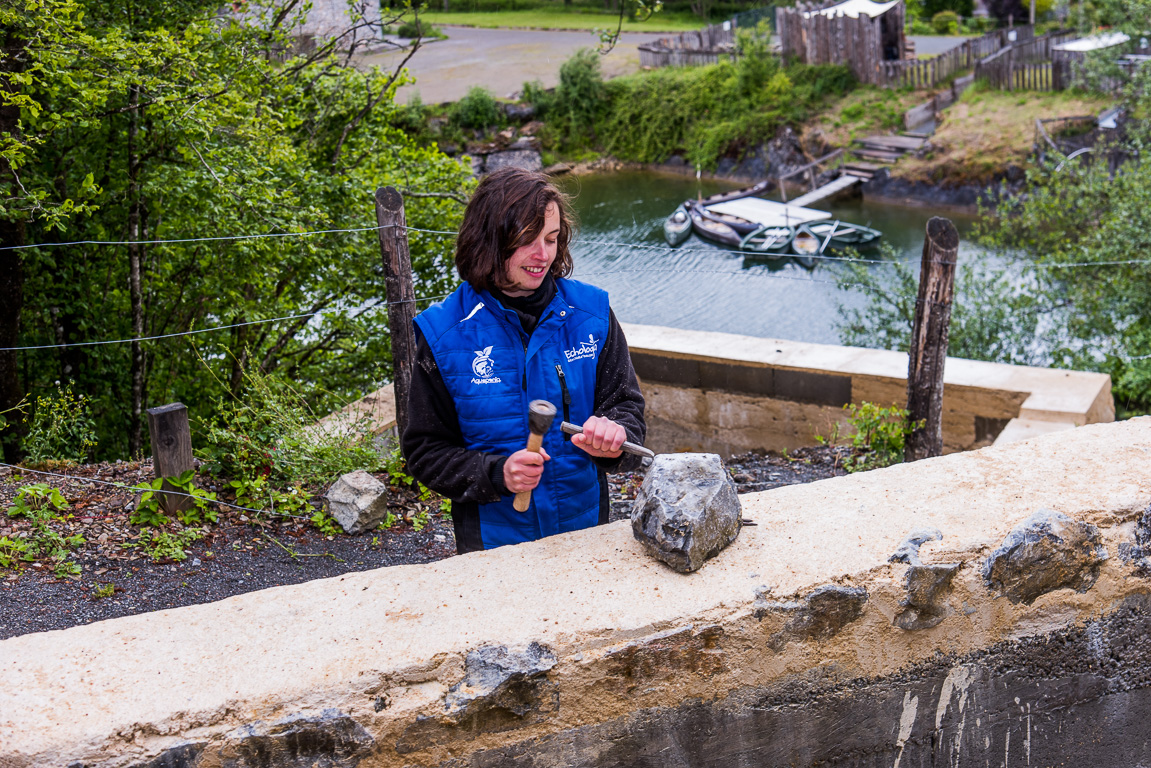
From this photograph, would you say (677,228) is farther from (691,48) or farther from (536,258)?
(536,258)

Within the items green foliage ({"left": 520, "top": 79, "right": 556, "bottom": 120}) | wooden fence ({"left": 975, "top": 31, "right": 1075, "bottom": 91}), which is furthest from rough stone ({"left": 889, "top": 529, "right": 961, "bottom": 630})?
wooden fence ({"left": 975, "top": 31, "right": 1075, "bottom": 91})

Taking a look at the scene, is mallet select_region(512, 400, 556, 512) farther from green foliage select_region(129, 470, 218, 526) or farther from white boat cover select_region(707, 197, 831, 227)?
white boat cover select_region(707, 197, 831, 227)

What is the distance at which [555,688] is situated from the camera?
2.25 meters

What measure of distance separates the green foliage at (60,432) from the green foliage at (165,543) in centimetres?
81

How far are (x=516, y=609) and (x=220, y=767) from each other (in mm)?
713

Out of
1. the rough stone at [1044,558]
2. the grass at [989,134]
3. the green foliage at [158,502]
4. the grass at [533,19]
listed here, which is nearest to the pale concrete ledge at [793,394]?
the green foliage at [158,502]

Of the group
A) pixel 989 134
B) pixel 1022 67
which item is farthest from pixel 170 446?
pixel 1022 67

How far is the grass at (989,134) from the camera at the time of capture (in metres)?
17.9

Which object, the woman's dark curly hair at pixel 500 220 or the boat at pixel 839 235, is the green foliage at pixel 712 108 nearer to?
the boat at pixel 839 235

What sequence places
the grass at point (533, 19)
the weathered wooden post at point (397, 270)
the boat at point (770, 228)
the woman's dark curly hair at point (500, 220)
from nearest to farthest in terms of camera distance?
the woman's dark curly hair at point (500, 220)
the weathered wooden post at point (397, 270)
the boat at point (770, 228)
the grass at point (533, 19)

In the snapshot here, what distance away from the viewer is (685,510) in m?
2.36

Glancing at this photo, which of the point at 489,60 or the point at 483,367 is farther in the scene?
the point at 489,60

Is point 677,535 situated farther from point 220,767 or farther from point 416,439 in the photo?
point 220,767

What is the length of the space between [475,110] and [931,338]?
16.2 meters
